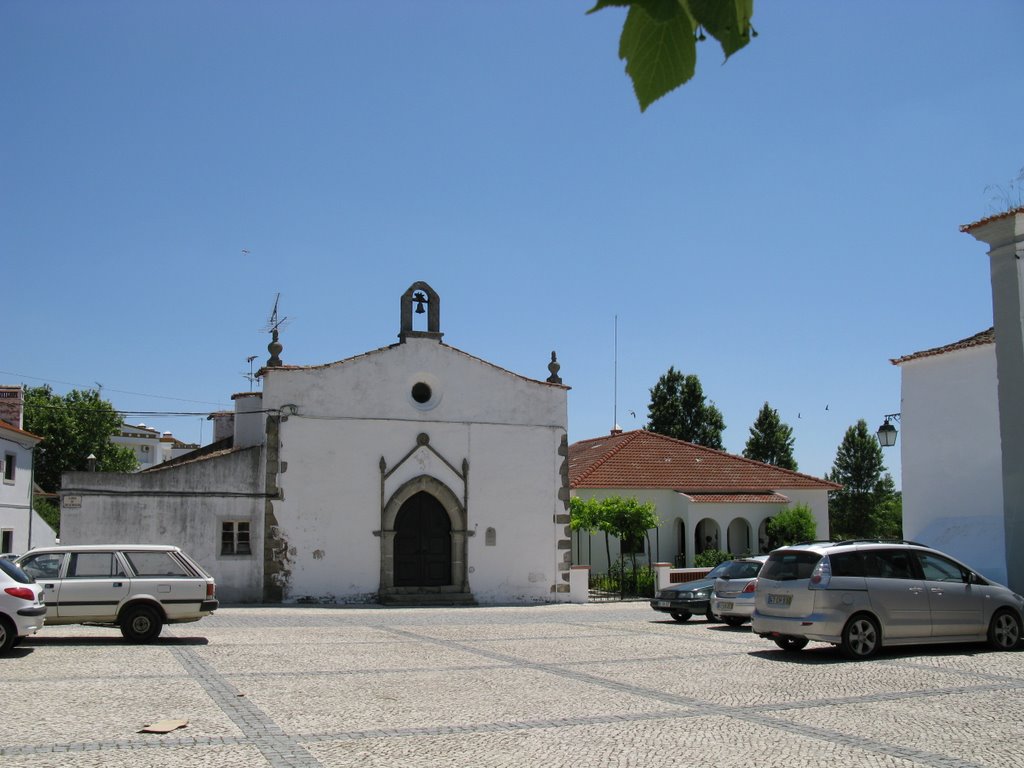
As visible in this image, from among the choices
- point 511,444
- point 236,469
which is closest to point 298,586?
point 236,469

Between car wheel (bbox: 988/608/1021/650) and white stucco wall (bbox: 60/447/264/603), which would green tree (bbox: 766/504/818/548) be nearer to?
white stucco wall (bbox: 60/447/264/603)

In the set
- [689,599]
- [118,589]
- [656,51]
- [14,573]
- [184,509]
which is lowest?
[689,599]

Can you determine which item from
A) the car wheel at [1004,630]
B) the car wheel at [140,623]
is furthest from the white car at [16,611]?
the car wheel at [1004,630]

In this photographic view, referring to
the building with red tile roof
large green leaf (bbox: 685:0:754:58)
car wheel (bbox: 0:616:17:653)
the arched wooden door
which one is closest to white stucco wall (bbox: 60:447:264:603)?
the arched wooden door

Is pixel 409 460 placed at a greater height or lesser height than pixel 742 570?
greater

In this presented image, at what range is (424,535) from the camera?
88.0 ft

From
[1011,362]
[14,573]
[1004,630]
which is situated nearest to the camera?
[14,573]

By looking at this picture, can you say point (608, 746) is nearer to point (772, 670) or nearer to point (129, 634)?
point (772, 670)

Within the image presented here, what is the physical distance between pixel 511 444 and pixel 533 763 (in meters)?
20.6

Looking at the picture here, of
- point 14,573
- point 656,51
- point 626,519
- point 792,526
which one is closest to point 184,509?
point 14,573

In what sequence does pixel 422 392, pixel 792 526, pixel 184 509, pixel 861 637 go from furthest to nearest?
1. pixel 792 526
2. pixel 422 392
3. pixel 184 509
4. pixel 861 637

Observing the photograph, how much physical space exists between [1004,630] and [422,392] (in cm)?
1685

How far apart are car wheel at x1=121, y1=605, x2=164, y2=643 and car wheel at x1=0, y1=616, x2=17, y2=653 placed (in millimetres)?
2187

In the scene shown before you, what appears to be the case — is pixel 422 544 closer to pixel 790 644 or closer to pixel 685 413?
pixel 790 644
